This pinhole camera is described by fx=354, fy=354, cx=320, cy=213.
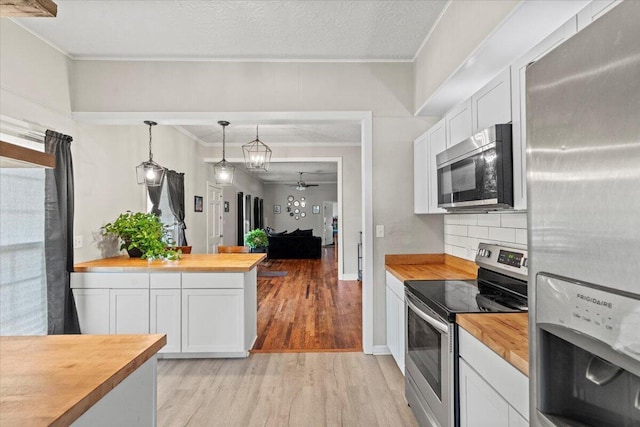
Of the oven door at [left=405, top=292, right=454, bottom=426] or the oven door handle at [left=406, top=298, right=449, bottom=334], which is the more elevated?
the oven door handle at [left=406, top=298, right=449, bottom=334]

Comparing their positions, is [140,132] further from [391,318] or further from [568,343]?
[568,343]

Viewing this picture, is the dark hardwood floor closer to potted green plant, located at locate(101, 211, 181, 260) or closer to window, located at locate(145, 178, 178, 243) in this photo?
potted green plant, located at locate(101, 211, 181, 260)

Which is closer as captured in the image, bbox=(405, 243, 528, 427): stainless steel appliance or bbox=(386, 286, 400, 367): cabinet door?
bbox=(405, 243, 528, 427): stainless steel appliance

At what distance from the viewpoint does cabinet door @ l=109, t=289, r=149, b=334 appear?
3.14m

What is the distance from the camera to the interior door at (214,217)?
22.5 feet

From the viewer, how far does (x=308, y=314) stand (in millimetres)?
4676

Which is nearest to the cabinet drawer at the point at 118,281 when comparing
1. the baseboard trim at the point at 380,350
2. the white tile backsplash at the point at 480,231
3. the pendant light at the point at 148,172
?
the pendant light at the point at 148,172

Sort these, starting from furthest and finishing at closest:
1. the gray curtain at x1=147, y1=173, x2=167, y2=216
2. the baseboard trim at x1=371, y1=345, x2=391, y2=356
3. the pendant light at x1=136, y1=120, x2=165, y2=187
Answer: the gray curtain at x1=147, y1=173, x2=167, y2=216
the pendant light at x1=136, y1=120, x2=165, y2=187
the baseboard trim at x1=371, y1=345, x2=391, y2=356

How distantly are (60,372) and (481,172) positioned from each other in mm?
1926

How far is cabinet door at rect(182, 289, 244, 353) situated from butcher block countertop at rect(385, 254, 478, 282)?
1.42 metres

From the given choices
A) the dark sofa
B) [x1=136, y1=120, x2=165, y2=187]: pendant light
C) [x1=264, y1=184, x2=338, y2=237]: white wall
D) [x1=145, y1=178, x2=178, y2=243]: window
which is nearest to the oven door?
[x1=136, y1=120, x2=165, y2=187]: pendant light

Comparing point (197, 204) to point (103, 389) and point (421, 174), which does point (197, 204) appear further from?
point (103, 389)

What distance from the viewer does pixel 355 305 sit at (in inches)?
201

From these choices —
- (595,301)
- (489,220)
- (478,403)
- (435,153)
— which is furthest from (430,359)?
(435,153)
